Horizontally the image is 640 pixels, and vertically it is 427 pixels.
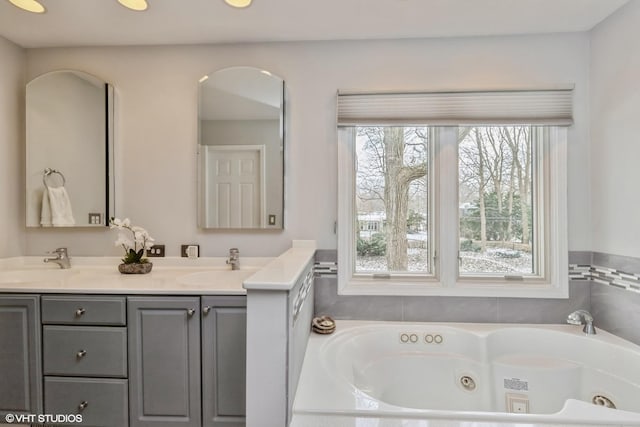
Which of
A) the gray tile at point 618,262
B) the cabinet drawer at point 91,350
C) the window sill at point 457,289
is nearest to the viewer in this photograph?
the cabinet drawer at point 91,350

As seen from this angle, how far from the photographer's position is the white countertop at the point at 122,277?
5.13 ft

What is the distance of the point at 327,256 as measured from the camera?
6.86ft

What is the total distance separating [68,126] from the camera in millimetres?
2137

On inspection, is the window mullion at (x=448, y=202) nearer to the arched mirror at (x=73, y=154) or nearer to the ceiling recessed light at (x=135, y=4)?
the ceiling recessed light at (x=135, y=4)

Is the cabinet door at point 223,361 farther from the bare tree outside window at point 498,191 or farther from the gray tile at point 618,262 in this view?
the gray tile at point 618,262

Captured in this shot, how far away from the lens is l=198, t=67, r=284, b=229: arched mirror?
2.07 m

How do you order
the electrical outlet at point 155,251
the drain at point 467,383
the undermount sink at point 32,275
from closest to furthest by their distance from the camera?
the drain at point 467,383, the undermount sink at point 32,275, the electrical outlet at point 155,251

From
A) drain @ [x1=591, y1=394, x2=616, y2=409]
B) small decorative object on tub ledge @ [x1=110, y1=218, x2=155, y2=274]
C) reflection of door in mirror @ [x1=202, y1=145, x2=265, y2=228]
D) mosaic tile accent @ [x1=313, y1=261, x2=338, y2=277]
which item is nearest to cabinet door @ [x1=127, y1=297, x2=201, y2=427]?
small decorative object on tub ledge @ [x1=110, y1=218, x2=155, y2=274]

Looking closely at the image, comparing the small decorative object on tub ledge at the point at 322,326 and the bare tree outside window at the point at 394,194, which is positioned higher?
the bare tree outside window at the point at 394,194

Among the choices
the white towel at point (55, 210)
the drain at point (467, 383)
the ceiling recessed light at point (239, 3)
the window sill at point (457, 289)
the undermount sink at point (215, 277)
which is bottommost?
the drain at point (467, 383)

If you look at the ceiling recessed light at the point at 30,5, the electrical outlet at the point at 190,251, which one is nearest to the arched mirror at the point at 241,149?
the electrical outlet at the point at 190,251

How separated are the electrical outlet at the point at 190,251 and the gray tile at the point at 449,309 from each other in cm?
148

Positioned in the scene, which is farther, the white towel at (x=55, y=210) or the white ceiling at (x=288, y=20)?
the white towel at (x=55, y=210)

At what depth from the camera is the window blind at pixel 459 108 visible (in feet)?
6.38
